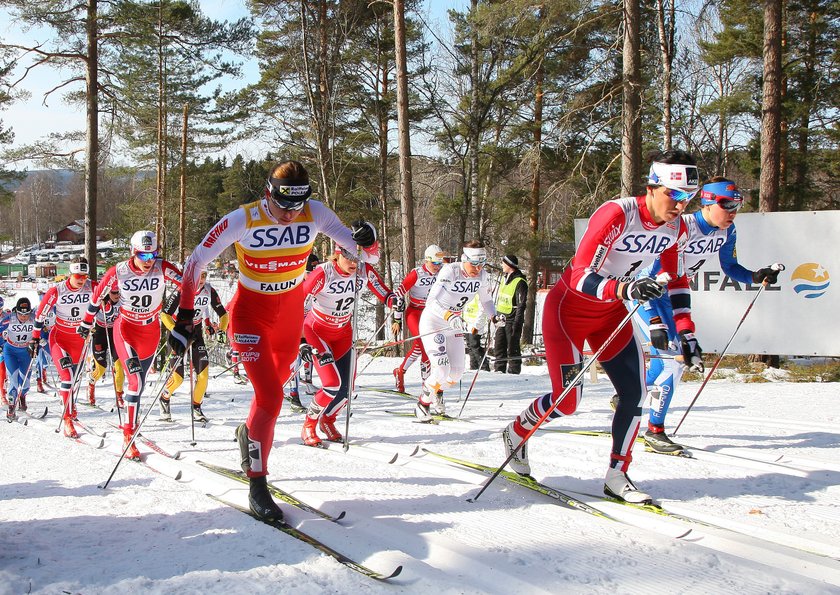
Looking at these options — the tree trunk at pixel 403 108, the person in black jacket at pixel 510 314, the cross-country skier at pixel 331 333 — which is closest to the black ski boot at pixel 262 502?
the cross-country skier at pixel 331 333

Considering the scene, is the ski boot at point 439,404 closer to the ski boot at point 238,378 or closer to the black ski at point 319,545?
the black ski at point 319,545

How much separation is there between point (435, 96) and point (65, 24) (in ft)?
35.8

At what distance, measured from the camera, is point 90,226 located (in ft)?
61.6

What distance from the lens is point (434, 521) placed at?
4133 mm

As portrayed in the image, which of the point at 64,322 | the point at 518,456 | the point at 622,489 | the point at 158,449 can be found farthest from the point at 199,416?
the point at 622,489

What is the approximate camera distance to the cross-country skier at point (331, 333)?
22.0ft

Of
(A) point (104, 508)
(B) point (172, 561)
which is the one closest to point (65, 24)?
(A) point (104, 508)

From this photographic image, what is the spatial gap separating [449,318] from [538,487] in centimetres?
413

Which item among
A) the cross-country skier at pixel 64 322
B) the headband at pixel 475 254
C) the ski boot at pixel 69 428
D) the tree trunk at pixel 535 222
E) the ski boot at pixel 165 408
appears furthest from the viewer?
the tree trunk at pixel 535 222

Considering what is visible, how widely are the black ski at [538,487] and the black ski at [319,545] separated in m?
1.62

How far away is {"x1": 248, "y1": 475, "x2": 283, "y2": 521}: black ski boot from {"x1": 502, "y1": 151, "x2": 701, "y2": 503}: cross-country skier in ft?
5.97

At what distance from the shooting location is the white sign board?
38.3ft

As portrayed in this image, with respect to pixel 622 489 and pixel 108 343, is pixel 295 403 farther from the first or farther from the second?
pixel 622 489

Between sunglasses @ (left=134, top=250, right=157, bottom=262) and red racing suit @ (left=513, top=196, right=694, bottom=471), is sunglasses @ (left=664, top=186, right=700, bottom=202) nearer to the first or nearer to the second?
red racing suit @ (left=513, top=196, right=694, bottom=471)
